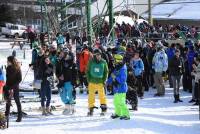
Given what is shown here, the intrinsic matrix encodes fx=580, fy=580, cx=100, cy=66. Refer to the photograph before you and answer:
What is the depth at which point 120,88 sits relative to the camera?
45.3 feet

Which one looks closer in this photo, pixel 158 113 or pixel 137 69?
pixel 158 113

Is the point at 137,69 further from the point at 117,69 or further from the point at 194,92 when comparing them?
the point at 117,69

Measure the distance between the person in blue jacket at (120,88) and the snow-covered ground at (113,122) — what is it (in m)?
0.23

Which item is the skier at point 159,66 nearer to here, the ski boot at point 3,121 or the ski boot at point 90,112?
the ski boot at point 90,112

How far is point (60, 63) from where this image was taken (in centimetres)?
1498

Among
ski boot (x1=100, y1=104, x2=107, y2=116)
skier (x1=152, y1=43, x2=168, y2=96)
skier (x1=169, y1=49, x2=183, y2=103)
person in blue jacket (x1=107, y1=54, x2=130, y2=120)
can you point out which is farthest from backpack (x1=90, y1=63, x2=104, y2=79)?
skier (x1=152, y1=43, x2=168, y2=96)

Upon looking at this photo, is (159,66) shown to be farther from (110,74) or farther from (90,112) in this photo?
(90,112)

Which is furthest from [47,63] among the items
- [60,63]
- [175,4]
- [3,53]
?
[175,4]

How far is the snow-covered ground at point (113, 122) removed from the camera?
13.0 meters

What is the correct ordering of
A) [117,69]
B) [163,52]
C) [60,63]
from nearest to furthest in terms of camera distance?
[117,69]
[60,63]
[163,52]

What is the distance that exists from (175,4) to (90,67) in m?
48.4

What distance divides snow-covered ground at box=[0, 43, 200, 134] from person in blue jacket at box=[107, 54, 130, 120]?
0.74ft

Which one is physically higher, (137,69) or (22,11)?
(22,11)

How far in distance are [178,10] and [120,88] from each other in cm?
4557
